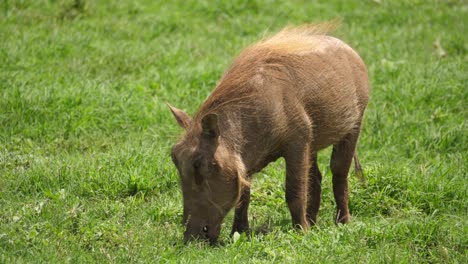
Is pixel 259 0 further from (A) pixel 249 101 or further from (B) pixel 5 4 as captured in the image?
(A) pixel 249 101

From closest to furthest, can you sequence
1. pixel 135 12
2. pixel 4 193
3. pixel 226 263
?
1. pixel 226 263
2. pixel 4 193
3. pixel 135 12

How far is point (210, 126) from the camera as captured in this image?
5129 millimetres

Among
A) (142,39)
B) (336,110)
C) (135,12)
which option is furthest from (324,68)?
(135,12)

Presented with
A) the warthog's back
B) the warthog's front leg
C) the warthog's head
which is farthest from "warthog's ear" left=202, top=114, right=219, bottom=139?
the warthog's front leg

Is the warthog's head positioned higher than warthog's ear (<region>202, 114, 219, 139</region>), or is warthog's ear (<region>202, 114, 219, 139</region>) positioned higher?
warthog's ear (<region>202, 114, 219, 139</region>)

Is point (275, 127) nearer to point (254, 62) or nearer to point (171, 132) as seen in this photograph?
point (254, 62)

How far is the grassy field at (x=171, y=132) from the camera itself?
527 centimetres

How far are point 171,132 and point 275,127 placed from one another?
228 centimetres

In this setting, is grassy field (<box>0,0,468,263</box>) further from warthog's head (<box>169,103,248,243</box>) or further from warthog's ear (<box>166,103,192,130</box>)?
warthog's ear (<box>166,103,192,130</box>)

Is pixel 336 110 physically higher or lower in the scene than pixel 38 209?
higher

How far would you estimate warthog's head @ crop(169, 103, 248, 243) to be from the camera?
512cm

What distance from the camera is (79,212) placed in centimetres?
565

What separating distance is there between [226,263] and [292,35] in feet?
7.10

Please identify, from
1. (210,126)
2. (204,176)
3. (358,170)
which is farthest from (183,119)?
(358,170)
